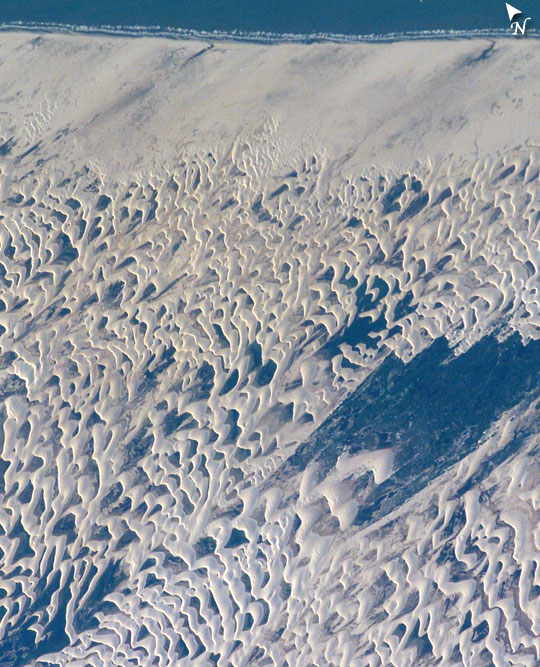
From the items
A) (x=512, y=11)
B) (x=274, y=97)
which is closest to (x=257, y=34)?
(x=274, y=97)

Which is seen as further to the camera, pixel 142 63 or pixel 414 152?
pixel 142 63

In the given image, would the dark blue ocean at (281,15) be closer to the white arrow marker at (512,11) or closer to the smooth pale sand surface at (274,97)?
the white arrow marker at (512,11)

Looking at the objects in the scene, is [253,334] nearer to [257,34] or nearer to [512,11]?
[257,34]

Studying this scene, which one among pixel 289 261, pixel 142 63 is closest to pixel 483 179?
pixel 289 261

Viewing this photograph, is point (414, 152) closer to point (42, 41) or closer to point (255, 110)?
point (255, 110)

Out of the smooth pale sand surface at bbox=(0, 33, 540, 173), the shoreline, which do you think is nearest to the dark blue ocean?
the shoreline

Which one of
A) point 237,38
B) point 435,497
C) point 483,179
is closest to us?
point 435,497

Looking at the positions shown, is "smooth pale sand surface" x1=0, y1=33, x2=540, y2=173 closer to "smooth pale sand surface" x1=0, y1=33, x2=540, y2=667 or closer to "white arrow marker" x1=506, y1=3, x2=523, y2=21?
"smooth pale sand surface" x1=0, y1=33, x2=540, y2=667
